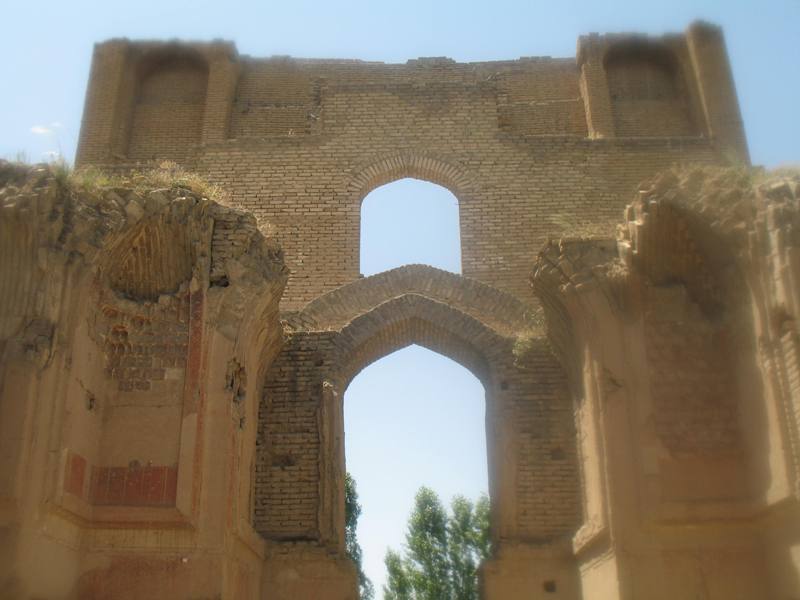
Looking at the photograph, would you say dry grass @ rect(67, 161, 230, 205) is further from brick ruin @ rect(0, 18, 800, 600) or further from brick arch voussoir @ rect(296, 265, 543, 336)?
brick arch voussoir @ rect(296, 265, 543, 336)

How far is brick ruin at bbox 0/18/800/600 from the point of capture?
6848 mm

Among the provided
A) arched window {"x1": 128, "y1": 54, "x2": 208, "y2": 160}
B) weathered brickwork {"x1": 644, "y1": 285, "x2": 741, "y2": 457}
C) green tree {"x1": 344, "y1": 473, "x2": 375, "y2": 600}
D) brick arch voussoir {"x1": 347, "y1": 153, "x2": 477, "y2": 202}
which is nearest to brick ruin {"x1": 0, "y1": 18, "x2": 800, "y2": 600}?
weathered brickwork {"x1": 644, "y1": 285, "x2": 741, "y2": 457}

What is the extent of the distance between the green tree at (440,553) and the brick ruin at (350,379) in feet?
48.7

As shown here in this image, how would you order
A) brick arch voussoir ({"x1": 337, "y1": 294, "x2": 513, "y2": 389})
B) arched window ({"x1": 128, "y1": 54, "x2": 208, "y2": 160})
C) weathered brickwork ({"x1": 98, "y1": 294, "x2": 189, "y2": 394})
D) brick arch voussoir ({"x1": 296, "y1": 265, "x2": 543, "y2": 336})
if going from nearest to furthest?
weathered brickwork ({"x1": 98, "y1": 294, "x2": 189, "y2": 394}) → brick arch voussoir ({"x1": 337, "y1": 294, "x2": 513, "y2": 389}) → brick arch voussoir ({"x1": 296, "y1": 265, "x2": 543, "y2": 336}) → arched window ({"x1": 128, "y1": 54, "x2": 208, "y2": 160})

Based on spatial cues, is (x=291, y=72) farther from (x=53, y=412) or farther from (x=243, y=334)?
(x=53, y=412)

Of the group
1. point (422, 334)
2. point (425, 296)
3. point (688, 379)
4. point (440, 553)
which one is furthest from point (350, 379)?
point (440, 553)

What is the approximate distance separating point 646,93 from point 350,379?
6.81 meters

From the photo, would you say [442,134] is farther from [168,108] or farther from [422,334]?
[168,108]

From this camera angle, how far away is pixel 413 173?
12117 millimetres

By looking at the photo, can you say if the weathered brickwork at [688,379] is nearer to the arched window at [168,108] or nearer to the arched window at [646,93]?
the arched window at [646,93]

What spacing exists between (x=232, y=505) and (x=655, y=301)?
176 inches

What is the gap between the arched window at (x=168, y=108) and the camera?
41.3ft

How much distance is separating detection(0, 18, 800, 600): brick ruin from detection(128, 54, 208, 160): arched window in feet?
5.88

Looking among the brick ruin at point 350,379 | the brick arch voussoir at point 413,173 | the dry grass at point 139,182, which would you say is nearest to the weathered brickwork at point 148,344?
the brick ruin at point 350,379
